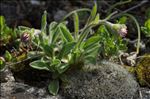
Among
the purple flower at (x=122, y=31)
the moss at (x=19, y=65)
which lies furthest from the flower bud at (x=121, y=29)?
the moss at (x=19, y=65)

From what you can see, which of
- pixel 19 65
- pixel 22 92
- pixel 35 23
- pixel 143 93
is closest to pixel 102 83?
pixel 143 93

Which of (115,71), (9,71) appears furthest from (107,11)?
(9,71)

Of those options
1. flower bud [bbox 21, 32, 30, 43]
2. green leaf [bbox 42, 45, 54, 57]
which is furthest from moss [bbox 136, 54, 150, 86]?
flower bud [bbox 21, 32, 30, 43]

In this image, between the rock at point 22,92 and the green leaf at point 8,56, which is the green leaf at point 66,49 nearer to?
the rock at point 22,92

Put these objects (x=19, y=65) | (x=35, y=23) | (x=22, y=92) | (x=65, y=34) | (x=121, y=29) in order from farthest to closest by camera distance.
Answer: (x=35, y=23), (x=19, y=65), (x=65, y=34), (x=22, y=92), (x=121, y=29)

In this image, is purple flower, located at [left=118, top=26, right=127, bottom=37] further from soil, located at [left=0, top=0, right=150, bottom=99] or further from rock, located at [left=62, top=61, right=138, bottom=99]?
soil, located at [left=0, top=0, right=150, bottom=99]

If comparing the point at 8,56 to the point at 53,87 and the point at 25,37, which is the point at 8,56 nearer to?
the point at 25,37

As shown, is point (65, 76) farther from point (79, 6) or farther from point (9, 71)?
point (79, 6)
